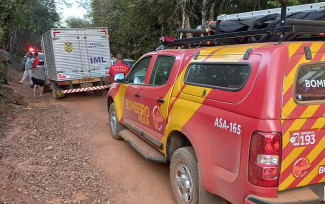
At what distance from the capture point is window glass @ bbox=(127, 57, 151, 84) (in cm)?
477

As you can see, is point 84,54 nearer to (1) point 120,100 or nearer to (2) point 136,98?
(1) point 120,100

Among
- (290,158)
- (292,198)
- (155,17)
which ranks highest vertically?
(155,17)

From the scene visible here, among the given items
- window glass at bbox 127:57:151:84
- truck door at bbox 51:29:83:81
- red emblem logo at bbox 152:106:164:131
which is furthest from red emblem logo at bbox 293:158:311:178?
truck door at bbox 51:29:83:81

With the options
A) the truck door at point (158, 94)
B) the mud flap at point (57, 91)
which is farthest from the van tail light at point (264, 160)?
the mud flap at point (57, 91)

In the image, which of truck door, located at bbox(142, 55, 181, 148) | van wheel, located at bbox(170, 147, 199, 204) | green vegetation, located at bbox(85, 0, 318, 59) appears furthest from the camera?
green vegetation, located at bbox(85, 0, 318, 59)

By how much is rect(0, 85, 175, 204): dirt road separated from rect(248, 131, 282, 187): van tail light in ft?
5.94

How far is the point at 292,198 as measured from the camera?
2.29m

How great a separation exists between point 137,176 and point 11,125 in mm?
4065

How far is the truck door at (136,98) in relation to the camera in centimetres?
463

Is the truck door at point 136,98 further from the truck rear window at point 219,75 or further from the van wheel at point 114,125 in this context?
the truck rear window at point 219,75

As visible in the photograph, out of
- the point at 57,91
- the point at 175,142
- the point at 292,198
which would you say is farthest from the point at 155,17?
the point at 292,198

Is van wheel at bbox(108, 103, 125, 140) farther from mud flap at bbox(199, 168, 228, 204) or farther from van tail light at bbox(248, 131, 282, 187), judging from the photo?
van tail light at bbox(248, 131, 282, 187)

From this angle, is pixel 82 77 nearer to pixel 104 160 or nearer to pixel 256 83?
pixel 104 160

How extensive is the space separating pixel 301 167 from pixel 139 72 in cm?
326
